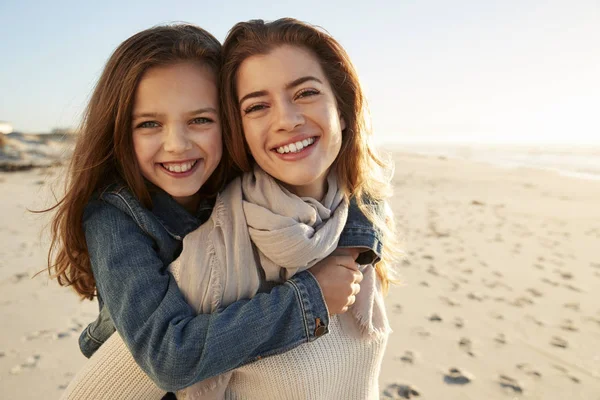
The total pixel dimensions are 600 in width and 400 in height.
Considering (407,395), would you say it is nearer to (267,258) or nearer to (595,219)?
(267,258)

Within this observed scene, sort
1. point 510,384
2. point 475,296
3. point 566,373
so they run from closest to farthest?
1. point 510,384
2. point 566,373
3. point 475,296

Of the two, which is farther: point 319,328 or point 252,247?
point 252,247

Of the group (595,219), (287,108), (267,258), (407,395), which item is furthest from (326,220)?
(595,219)

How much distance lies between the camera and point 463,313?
14.4 feet

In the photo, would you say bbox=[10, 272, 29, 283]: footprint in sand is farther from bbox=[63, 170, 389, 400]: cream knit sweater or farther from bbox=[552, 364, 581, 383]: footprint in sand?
bbox=[552, 364, 581, 383]: footprint in sand

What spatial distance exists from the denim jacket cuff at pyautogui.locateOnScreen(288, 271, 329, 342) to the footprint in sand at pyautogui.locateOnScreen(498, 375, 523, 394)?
7.17ft

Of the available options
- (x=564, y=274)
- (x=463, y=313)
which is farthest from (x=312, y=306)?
(x=564, y=274)

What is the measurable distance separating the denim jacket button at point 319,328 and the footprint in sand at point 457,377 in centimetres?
201

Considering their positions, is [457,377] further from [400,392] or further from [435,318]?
[435,318]

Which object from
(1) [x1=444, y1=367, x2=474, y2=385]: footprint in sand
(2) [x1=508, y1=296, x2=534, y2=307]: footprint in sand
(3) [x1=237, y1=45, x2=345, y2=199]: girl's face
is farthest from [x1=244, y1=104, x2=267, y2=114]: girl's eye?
(2) [x1=508, y1=296, x2=534, y2=307]: footprint in sand

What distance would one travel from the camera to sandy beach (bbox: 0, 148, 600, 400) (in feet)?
10.8

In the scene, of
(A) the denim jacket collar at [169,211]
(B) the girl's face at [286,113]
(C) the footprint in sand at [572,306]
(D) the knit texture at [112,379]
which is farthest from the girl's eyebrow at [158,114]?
→ (C) the footprint in sand at [572,306]

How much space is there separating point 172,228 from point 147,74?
69 centimetres

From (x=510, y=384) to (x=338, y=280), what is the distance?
7.32ft
